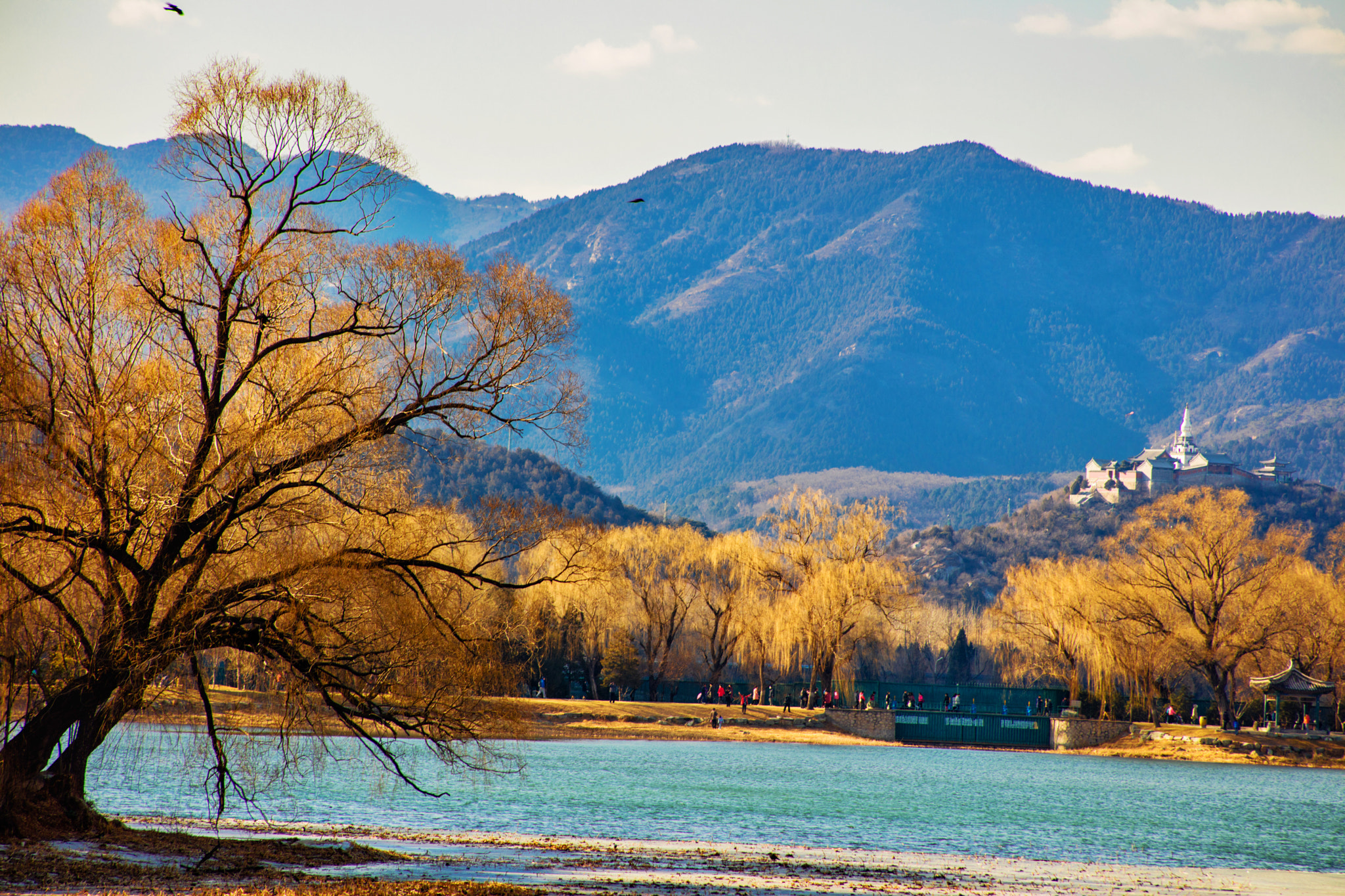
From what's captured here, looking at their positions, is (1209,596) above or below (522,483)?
below

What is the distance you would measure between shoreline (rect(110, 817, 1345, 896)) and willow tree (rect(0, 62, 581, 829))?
7.35ft

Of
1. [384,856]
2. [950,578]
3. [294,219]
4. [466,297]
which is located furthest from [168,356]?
[950,578]

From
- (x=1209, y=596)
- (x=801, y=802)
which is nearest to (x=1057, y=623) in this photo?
(x=1209, y=596)

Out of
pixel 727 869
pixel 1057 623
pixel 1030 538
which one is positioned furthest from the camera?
pixel 1030 538

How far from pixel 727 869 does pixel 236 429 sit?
34.3ft

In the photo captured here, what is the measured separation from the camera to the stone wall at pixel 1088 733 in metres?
59.9

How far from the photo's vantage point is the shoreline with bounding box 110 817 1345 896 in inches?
663

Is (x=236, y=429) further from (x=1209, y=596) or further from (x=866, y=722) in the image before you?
(x=1209, y=596)

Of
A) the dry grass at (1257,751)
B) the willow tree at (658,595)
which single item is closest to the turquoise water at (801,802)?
the dry grass at (1257,751)

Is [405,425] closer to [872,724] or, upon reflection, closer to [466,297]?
[466,297]

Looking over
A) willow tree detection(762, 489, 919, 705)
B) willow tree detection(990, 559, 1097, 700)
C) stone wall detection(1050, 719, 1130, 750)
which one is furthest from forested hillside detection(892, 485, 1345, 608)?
stone wall detection(1050, 719, 1130, 750)

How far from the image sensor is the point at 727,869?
18953mm

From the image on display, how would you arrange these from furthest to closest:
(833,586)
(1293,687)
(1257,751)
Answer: (833,586) → (1257,751) → (1293,687)

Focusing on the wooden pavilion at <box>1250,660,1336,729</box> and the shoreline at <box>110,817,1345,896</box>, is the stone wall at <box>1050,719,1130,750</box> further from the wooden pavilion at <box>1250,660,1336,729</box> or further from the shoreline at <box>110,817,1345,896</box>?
the shoreline at <box>110,817,1345,896</box>
